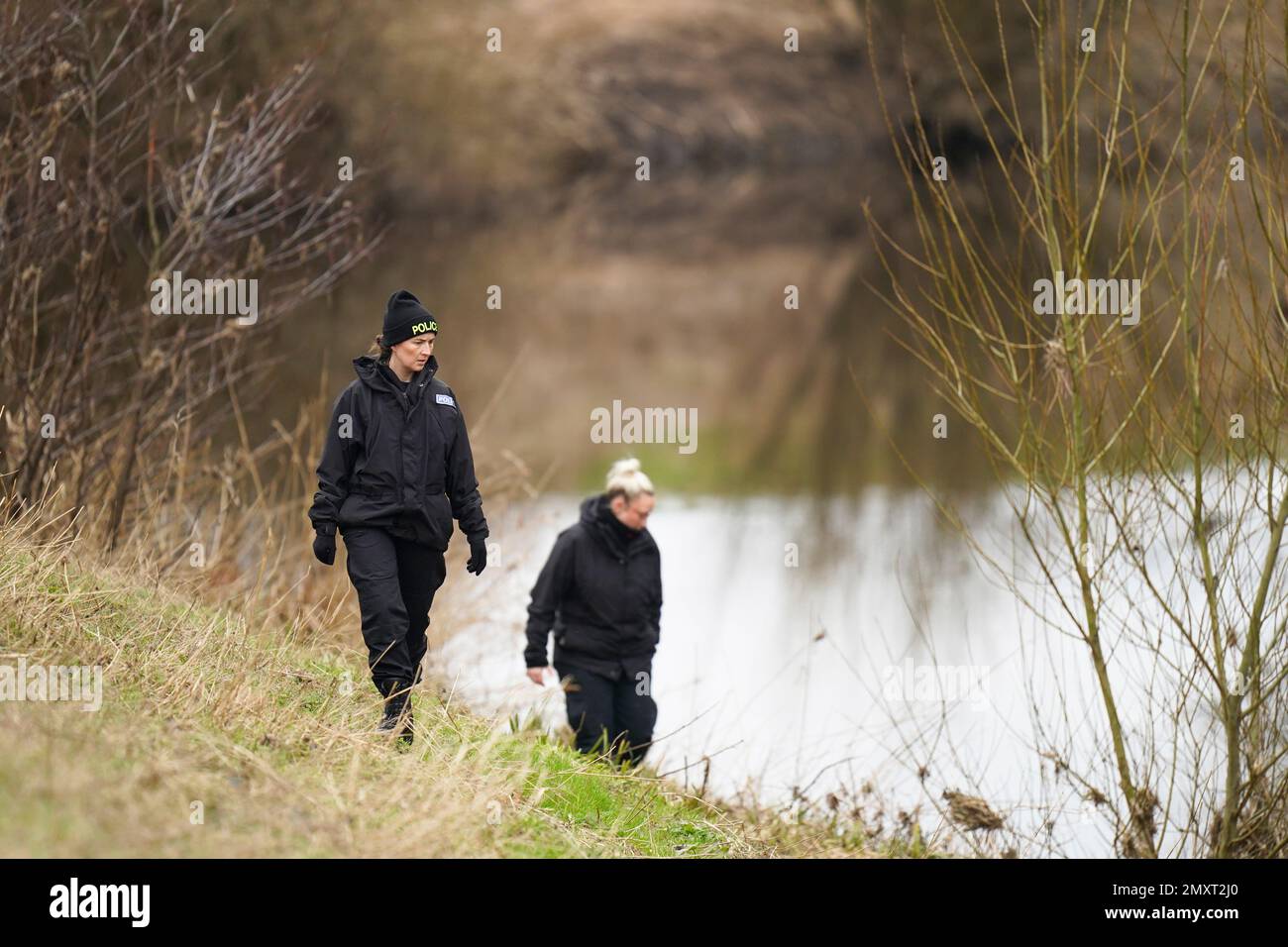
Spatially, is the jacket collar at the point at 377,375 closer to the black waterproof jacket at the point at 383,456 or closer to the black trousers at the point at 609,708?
the black waterproof jacket at the point at 383,456

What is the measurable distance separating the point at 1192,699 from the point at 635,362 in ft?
47.4

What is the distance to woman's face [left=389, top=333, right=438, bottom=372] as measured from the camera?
5.50m

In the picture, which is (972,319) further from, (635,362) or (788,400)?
(635,362)

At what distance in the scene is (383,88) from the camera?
2952 centimetres

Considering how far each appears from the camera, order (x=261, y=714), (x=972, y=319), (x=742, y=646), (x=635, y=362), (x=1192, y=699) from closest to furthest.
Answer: (x=261, y=714) → (x=972, y=319) → (x=1192, y=699) → (x=742, y=646) → (x=635, y=362)

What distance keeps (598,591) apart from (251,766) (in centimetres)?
289

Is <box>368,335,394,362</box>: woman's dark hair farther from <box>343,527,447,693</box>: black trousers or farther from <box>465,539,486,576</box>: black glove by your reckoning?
<box>465,539,486,576</box>: black glove

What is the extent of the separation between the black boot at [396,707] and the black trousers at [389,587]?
1.0 inches

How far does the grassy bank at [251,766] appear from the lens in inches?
164

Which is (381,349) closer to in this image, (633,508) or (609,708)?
(633,508)

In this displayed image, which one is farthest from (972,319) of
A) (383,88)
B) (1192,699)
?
(383,88)

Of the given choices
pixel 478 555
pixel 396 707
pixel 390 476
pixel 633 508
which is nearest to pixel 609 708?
pixel 633 508

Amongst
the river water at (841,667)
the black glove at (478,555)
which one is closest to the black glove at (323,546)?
the black glove at (478,555)

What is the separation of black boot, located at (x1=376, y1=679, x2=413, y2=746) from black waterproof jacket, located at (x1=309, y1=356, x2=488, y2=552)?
590mm
